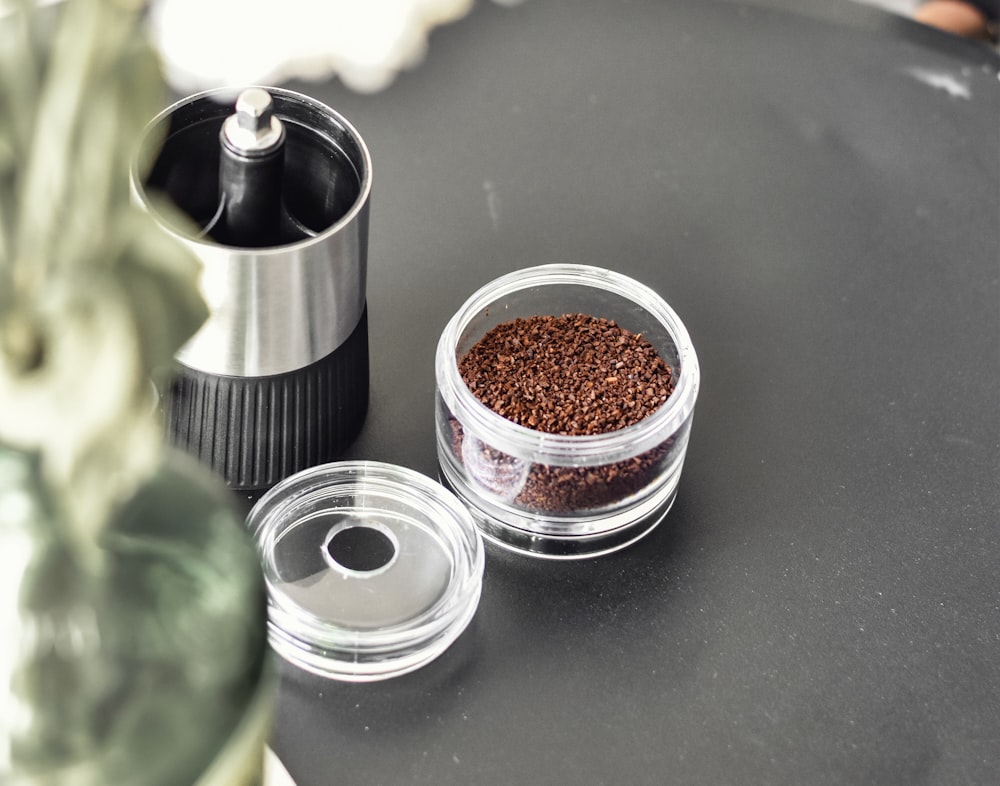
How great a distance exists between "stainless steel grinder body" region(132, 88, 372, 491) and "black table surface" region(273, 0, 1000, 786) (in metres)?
0.05

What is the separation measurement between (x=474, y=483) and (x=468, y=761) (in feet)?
0.46

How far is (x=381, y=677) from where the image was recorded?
23.2 inches

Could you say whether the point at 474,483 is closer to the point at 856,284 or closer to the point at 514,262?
the point at 514,262

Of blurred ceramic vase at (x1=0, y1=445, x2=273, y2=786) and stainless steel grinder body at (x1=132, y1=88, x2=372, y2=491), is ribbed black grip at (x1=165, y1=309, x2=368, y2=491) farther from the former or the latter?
blurred ceramic vase at (x1=0, y1=445, x2=273, y2=786)

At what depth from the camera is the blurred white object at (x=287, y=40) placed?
89cm

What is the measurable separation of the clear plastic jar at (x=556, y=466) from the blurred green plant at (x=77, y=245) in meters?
0.34

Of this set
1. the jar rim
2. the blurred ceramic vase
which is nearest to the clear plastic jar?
the jar rim

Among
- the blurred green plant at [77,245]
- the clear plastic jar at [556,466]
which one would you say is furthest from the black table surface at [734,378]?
the blurred green plant at [77,245]

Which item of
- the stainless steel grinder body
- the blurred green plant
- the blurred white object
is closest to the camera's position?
the blurred green plant

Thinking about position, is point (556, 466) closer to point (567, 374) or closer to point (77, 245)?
point (567, 374)

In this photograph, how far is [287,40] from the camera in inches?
36.5

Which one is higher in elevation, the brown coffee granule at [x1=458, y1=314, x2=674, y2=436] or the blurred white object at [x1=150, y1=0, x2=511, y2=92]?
the brown coffee granule at [x1=458, y1=314, x2=674, y2=436]

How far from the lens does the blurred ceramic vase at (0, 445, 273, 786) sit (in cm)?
32

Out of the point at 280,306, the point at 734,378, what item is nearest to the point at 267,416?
the point at 280,306
